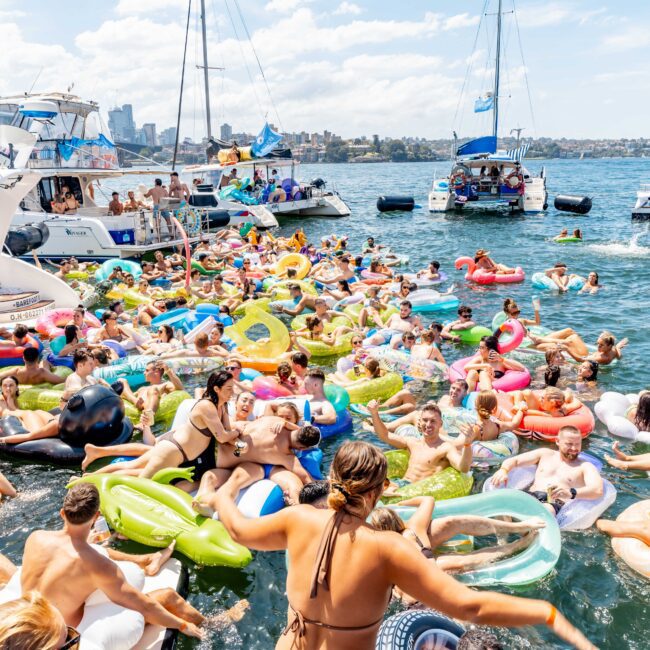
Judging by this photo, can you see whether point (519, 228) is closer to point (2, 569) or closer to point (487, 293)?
point (487, 293)

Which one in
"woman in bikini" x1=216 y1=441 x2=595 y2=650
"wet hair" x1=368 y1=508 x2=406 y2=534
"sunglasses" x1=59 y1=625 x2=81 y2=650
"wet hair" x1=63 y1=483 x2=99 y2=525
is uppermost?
"woman in bikini" x1=216 y1=441 x2=595 y2=650

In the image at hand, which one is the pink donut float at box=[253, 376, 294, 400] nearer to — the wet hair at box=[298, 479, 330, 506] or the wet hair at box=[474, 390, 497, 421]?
the wet hair at box=[474, 390, 497, 421]

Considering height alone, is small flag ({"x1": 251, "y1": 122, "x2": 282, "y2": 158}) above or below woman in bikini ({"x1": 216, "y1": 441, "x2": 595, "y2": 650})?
above

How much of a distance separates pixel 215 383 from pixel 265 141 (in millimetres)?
25619

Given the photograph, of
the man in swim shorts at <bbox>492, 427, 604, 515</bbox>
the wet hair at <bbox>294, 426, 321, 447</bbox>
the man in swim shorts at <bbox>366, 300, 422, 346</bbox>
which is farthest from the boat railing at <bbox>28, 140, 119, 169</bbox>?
the man in swim shorts at <bbox>492, 427, 604, 515</bbox>

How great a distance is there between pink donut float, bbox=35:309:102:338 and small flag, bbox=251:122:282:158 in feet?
62.3

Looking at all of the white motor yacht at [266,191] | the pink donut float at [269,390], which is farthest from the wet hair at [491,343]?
the white motor yacht at [266,191]

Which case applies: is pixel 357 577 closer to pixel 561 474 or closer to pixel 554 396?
pixel 561 474

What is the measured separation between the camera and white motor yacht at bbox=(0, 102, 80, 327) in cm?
1239

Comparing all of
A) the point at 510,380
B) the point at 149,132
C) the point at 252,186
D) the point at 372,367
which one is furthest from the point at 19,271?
the point at 149,132

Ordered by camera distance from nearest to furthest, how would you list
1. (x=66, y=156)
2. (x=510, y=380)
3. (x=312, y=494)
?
1. (x=312, y=494)
2. (x=510, y=380)
3. (x=66, y=156)

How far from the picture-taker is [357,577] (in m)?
2.16

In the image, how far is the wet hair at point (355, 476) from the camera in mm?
2168

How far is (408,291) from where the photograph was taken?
14.0 meters
